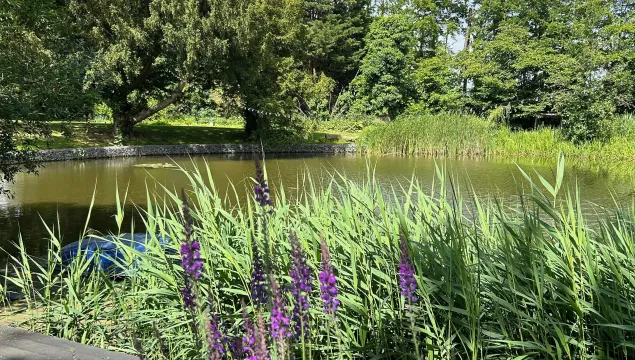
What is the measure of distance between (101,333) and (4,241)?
244 inches

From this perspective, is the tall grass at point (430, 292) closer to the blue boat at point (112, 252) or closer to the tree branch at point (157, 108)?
the blue boat at point (112, 252)

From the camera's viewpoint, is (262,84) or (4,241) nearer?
(4,241)

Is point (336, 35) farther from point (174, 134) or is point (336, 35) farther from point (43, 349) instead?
point (43, 349)

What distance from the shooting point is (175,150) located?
23.5 m

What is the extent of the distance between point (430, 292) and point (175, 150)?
22.4 m

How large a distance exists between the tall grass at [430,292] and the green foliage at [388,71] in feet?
107

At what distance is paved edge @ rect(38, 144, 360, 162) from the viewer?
1950 cm

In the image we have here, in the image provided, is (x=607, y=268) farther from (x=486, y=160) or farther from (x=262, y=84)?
(x=262, y=84)

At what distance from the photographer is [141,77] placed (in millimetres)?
24266

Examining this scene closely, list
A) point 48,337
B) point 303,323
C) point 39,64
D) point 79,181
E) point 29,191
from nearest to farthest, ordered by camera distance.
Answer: point 303,323 → point 48,337 → point 39,64 → point 29,191 → point 79,181

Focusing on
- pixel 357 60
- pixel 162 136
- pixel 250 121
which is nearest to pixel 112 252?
pixel 162 136

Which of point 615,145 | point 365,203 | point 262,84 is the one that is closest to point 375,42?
point 262,84

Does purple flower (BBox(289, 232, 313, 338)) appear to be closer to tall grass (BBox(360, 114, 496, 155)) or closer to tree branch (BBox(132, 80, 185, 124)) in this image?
tall grass (BBox(360, 114, 496, 155))

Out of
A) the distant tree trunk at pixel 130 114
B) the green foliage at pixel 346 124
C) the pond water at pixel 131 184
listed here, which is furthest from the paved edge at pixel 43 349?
the green foliage at pixel 346 124
